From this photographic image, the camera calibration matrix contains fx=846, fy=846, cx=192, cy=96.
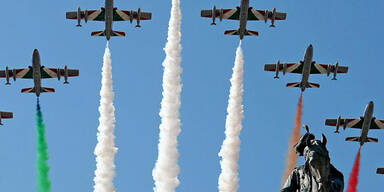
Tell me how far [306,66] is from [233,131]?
1095cm

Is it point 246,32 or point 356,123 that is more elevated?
point 246,32

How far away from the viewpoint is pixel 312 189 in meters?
21.3

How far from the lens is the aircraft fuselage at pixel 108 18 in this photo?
90125 millimetres

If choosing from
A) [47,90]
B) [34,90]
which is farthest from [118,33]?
[34,90]

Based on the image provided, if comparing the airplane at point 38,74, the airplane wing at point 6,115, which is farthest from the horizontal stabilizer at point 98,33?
the airplane wing at point 6,115

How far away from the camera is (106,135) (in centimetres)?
9550

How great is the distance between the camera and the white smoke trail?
3684 inches

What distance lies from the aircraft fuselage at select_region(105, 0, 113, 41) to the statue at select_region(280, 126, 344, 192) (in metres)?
69.8

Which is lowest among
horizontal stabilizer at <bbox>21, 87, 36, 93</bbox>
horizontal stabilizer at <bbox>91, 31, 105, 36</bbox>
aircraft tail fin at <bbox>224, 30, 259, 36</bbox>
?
horizontal stabilizer at <bbox>21, 87, 36, 93</bbox>

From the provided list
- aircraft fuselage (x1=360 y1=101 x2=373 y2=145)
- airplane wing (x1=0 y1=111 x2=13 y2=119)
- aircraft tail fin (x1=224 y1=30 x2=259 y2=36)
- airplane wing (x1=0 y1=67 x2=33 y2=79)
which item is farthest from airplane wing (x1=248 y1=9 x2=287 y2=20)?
airplane wing (x1=0 y1=111 x2=13 y2=119)

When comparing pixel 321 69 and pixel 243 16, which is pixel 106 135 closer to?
pixel 243 16

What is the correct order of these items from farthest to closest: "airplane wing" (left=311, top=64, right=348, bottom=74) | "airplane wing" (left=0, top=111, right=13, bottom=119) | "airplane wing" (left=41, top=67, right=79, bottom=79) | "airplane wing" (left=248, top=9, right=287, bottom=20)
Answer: "airplane wing" (left=0, top=111, right=13, bottom=119) < "airplane wing" (left=311, top=64, right=348, bottom=74) < "airplane wing" (left=248, top=9, right=287, bottom=20) < "airplane wing" (left=41, top=67, right=79, bottom=79)

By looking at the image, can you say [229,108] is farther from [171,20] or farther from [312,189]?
[312,189]

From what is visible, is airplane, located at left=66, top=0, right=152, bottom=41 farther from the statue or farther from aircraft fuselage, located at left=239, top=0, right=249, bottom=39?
the statue
